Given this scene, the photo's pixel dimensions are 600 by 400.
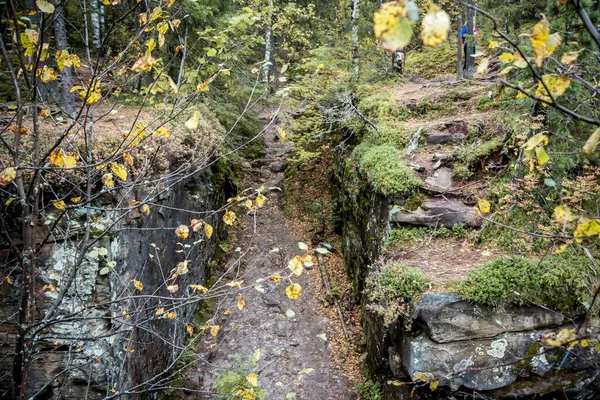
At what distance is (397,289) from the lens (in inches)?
215

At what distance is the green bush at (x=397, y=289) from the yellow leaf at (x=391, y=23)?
474 cm

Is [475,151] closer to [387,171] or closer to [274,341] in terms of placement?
[387,171]

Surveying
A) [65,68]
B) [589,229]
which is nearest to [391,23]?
[589,229]

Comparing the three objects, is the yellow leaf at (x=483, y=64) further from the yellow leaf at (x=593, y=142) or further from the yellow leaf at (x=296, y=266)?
the yellow leaf at (x=296, y=266)

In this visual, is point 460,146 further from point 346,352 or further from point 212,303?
point 212,303

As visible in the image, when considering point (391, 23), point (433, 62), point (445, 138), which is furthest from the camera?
point (433, 62)

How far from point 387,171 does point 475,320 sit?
362 centimetres

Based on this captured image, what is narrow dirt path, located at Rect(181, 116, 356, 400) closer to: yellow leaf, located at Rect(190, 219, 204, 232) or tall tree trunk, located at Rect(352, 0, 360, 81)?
yellow leaf, located at Rect(190, 219, 204, 232)

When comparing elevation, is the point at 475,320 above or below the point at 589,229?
below

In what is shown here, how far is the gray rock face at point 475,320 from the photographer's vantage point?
4820mm

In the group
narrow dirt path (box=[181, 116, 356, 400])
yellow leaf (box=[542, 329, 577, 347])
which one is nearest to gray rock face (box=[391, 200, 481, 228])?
narrow dirt path (box=[181, 116, 356, 400])

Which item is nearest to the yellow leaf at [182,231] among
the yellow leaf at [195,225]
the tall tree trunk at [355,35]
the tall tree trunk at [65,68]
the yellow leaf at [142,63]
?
the yellow leaf at [195,225]

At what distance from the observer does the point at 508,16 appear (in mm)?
11633

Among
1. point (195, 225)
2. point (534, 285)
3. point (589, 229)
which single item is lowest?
point (534, 285)
